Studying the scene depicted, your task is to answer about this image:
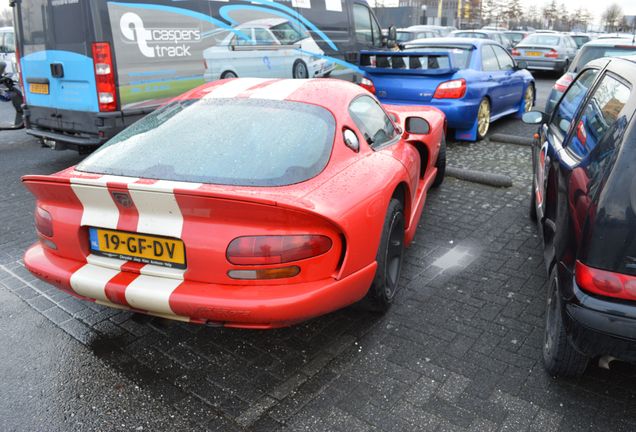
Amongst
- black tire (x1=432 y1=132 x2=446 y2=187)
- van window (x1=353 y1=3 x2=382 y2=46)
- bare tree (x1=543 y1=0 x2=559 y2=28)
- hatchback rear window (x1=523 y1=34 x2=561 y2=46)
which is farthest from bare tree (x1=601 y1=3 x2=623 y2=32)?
black tire (x1=432 y1=132 x2=446 y2=187)

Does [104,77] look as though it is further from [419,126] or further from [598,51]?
[598,51]

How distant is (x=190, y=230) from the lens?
2461 millimetres

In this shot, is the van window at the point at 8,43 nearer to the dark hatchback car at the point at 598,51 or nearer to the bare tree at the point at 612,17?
the dark hatchback car at the point at 598,51

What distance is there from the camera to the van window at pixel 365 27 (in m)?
10.3

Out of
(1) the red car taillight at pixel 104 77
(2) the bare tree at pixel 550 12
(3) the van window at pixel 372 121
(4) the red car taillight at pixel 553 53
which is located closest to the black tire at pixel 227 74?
(1) the red car taillight at pixel 104 77

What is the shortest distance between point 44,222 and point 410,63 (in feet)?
19.4

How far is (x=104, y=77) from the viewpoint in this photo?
19.8 feet

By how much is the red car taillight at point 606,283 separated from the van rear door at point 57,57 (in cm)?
561

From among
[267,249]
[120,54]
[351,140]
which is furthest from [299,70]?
[267,249]

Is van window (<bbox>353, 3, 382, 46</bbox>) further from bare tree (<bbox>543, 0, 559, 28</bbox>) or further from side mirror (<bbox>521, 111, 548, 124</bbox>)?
bare tree (<bbox>543, 0, 559, 28</bbox>)

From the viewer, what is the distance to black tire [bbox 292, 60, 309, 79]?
898 centimetres

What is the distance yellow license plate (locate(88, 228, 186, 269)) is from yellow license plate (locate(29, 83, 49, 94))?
4.92 metres

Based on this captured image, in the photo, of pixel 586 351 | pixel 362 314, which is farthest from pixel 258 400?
pixel 586 351

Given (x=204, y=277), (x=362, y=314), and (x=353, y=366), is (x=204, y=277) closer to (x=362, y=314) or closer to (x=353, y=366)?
(x=353, y=366)
